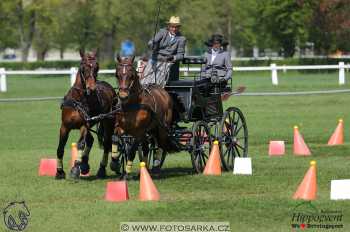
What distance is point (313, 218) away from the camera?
10.7 meters

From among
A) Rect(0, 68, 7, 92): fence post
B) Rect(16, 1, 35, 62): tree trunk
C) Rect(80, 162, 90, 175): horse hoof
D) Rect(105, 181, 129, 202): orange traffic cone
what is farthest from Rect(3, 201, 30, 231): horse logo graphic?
Rect(16, 1, 35, 62): tree trunk

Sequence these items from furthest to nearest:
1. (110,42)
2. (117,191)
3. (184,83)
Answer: (110,42) → (184,83) → (117,191)

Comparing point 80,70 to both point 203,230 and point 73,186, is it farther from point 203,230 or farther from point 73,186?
point 203,230

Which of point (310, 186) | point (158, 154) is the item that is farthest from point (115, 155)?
point (310, 186)

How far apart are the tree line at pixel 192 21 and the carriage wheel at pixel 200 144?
4427 centimetres

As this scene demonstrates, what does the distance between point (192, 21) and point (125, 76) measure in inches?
2058

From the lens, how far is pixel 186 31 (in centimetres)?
6575

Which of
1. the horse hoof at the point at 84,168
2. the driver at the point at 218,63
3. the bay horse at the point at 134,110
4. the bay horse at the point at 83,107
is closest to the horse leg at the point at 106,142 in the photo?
the bay horse at the point at 83,107

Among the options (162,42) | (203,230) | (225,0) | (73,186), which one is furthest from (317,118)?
(225,0)

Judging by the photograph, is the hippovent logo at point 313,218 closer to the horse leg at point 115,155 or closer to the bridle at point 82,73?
the horse leg at point 115,155

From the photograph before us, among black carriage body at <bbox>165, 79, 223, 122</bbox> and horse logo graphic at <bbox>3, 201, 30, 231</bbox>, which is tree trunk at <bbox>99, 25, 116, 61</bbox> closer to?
black carriage body at <bbox>165, 79, 223, 122</bbox>

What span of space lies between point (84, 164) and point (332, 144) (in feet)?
22.5

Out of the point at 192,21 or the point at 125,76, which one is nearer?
the point at 125,76

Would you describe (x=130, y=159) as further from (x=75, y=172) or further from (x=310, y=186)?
(x=310, y=186)
